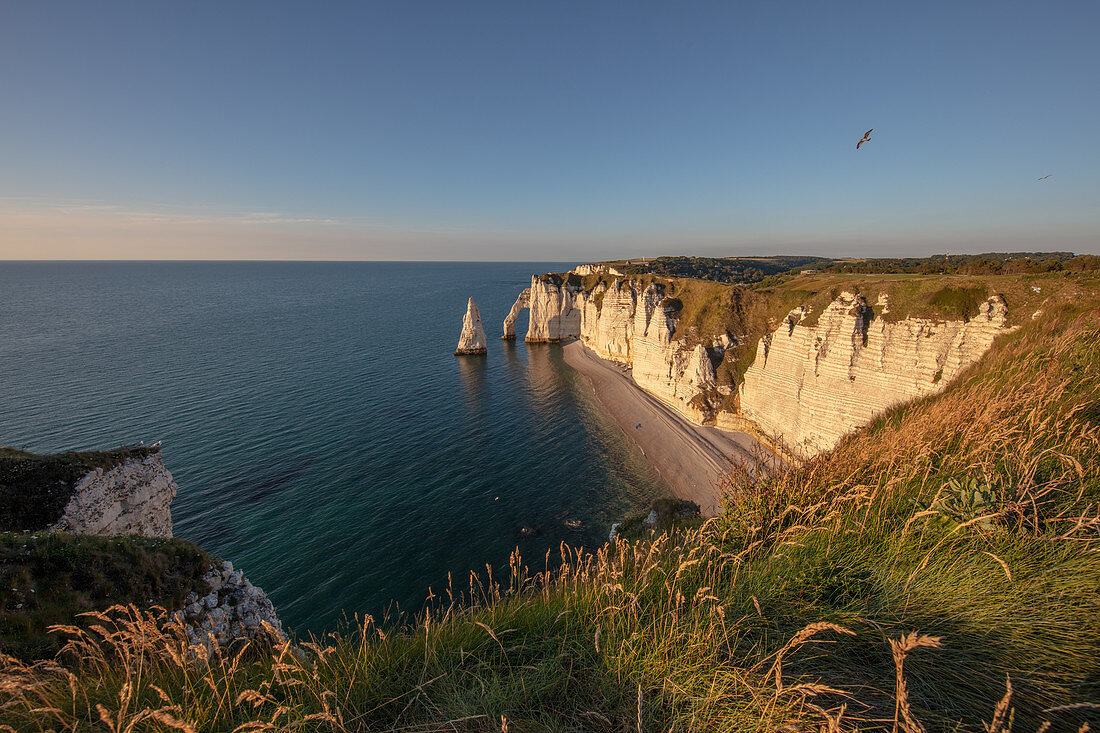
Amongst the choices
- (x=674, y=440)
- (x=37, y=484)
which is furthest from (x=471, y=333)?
(x=37, y=484)

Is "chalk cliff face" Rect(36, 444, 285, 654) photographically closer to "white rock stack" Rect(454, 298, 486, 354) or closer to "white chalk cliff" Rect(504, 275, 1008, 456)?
"white chalk cliff" Rect(504, 275, 1008, 456)

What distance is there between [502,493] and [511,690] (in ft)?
87.6

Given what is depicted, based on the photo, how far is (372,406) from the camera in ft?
143

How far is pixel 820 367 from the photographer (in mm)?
29672

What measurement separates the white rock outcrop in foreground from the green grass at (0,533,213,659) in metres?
0.31

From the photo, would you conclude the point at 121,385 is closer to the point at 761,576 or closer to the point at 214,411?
the point at 214,411

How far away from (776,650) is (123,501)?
2152 cm

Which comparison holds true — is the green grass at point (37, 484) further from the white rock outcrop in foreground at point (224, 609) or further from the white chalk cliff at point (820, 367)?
the white chalk cliff at point (820, 367)

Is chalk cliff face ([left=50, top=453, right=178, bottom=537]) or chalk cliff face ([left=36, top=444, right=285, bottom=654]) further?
chalk cliff face ([left=50, top=453, right=178, bottom=537])

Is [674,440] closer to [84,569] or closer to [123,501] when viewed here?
[123,501]

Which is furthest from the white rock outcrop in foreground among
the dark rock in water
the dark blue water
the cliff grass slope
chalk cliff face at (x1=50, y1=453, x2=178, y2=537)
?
the dark rock in water

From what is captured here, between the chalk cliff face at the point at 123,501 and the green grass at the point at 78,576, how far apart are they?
5.03 meters

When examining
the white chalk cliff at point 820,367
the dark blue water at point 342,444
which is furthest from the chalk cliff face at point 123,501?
the white chalk cliff at point 820,367

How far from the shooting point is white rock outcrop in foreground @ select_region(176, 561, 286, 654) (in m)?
9.46
